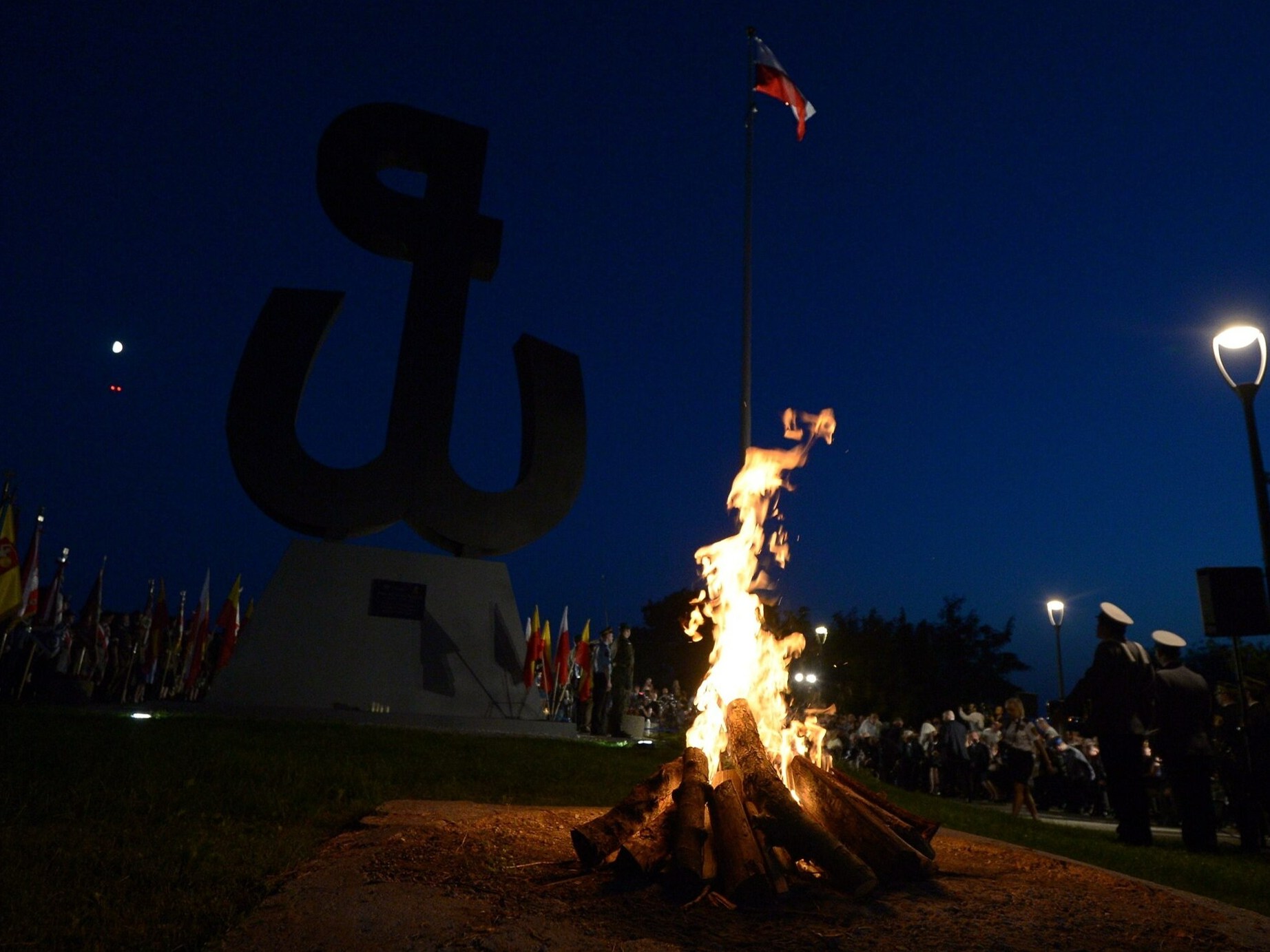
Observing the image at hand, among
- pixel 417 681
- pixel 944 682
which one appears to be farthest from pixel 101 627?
pixel 944 682

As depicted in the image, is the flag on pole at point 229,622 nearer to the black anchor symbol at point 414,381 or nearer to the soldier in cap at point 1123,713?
the black anchor symbol at point 414,381

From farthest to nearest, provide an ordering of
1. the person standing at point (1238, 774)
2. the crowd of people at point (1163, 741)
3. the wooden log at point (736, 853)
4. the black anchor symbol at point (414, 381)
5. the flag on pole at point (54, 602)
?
the flag on pole at point (54, 602), the black anchor symbol at point (414, 381), the person standing at point (1238, 774), the crowd of people at point (1163, 741), the wooden log at point (736, 853)

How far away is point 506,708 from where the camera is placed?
14336 mm

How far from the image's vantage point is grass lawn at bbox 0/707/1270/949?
3396mm

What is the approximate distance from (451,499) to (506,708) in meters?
3.75

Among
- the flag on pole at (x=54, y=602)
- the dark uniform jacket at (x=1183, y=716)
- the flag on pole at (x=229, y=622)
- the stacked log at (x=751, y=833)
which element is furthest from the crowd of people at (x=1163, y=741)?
the flag on pole at (x=54, y=602)

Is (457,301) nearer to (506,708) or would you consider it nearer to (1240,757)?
(506,708)

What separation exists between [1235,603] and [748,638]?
14.1 ft

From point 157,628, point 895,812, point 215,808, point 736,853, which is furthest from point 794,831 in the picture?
point 157,628

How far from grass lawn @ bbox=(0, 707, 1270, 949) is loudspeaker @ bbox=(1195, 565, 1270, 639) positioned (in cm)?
191

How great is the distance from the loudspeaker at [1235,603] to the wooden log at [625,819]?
5016 millimetres

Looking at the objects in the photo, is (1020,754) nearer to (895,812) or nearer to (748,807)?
(895,812)

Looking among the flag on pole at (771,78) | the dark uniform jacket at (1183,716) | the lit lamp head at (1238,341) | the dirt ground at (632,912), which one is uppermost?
the flag on pole at (771,78)

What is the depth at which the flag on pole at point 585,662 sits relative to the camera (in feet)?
66.6
